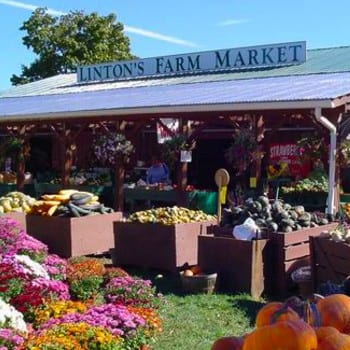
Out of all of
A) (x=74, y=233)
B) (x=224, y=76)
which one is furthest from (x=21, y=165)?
(x=74, y=233)

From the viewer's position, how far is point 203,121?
13805 millimetres

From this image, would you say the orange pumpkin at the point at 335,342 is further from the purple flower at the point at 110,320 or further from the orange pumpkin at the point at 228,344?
the purple flower at the point at 110,320

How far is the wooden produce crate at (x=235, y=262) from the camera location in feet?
24.8

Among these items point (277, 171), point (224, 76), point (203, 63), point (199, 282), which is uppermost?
point (203, 63)

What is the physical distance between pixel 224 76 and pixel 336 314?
17.0 metres

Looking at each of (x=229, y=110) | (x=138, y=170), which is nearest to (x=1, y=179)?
(x=138, y=170)

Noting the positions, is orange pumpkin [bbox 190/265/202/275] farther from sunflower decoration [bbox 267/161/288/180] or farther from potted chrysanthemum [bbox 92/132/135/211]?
potted chrysanthemum [bbox 92/132/135/211]

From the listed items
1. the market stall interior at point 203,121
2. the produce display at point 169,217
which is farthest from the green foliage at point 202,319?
the market stall interior at point 203,121

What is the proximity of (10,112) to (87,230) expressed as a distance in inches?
343

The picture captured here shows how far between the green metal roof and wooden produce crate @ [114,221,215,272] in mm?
9100

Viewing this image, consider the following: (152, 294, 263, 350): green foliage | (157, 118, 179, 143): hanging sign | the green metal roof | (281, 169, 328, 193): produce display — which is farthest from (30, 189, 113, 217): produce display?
the green metal roof

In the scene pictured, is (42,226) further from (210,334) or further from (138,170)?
(138,170)

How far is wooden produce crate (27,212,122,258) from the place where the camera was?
9758 mm

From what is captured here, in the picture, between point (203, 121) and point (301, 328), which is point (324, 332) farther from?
point (203, 121)
